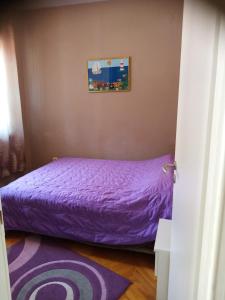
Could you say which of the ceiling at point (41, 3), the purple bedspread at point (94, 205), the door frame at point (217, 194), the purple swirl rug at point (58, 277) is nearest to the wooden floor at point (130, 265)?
the purple swirl rug at point (58, 277)

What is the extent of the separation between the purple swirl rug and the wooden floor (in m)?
0.06

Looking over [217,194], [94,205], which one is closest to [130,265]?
[94,205]

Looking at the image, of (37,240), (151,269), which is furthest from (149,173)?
(37,240)

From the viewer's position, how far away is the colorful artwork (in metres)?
3.14

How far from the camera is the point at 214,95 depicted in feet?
1.81

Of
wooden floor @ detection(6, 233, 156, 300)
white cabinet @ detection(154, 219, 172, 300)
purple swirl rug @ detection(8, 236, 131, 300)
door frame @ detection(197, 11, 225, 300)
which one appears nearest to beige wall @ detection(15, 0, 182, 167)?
wooden floor @ detection(6, 233, 156, 300)

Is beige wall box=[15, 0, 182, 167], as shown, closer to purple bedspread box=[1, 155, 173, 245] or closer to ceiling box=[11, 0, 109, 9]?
ceiling box=[11, 0, 109, 9]

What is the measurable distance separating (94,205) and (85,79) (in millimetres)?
2046

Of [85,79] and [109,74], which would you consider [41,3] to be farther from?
[109,74]

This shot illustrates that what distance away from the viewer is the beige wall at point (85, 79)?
118 inches

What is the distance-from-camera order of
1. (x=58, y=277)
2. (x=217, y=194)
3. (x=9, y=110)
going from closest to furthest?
(x=217, y=194) < (x=58, y=277) < (x=9, y=110)

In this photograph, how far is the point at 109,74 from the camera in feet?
10.5

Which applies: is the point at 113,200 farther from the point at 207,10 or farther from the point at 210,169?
the point at 207,10

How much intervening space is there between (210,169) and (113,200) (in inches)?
60.4
